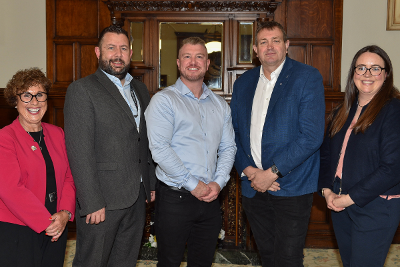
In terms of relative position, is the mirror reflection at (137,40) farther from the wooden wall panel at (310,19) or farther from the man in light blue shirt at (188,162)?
the man in light blue shirt at (188,162)

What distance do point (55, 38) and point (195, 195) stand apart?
9.01 ft

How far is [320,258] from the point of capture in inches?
145

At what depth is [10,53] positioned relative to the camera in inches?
157

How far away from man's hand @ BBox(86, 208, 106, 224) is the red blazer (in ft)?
0.43

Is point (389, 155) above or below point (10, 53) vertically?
below

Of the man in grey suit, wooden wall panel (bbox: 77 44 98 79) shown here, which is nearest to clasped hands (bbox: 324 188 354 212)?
the man in grey suit

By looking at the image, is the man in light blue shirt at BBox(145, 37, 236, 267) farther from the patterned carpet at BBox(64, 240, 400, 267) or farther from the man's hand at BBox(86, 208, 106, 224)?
the patterned carpet at BBox(64, 240, 400, 267)

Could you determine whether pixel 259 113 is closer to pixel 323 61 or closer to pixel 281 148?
pixel 281 148

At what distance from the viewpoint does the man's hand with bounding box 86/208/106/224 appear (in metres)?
2.01

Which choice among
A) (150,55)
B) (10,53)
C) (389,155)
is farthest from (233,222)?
(10,53)

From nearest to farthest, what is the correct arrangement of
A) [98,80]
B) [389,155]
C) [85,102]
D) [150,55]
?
[389,155] → [85,102] → [98,80] → [150,55]

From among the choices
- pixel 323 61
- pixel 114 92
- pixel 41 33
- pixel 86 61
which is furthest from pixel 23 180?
pixel 323 61

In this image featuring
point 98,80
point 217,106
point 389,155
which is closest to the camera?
point 389,155

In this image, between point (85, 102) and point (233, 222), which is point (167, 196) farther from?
point (233, 222)
